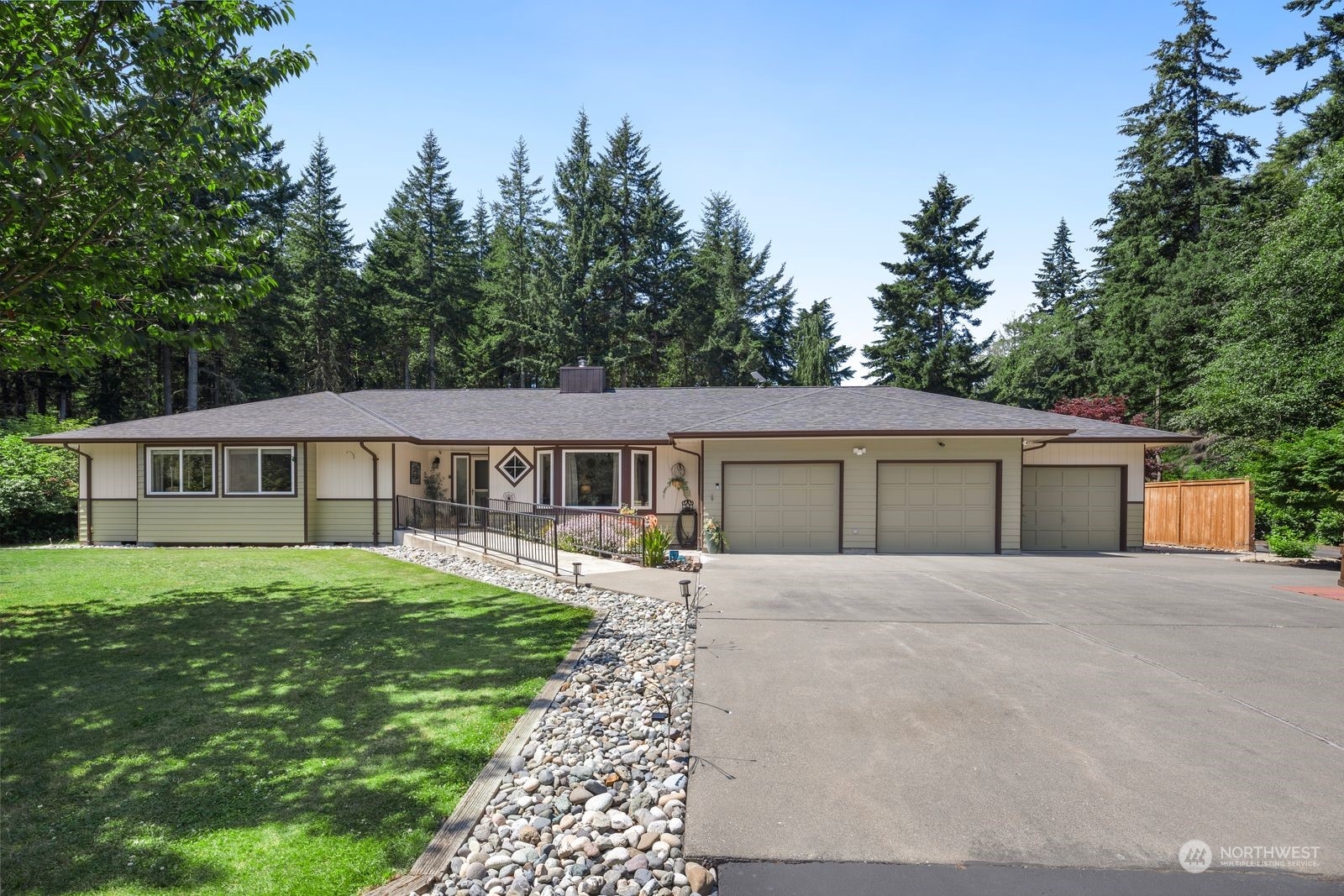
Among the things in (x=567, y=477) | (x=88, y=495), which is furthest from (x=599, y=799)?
(x=88, y=495)

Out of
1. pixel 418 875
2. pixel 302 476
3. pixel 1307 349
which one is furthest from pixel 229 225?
pixel 1307 349

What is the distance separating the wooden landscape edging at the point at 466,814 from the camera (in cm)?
271

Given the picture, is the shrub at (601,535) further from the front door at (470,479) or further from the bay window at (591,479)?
the front door at (470,479)

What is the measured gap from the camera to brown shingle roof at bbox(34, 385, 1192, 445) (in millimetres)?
13812

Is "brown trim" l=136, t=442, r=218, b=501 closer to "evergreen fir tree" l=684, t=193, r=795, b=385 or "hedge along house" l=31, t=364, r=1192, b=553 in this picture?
"hedge along house" l=31, t=364, r=1192, b=553

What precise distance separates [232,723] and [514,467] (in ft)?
39.5

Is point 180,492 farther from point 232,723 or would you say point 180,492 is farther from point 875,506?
point 875,506

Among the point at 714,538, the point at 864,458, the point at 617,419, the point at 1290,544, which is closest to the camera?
the point at 1290,544

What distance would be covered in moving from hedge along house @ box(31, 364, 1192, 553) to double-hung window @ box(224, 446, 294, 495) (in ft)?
0.11

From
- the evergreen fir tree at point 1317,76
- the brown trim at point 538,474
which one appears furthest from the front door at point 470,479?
the evergreen fir tree at point 1317,76

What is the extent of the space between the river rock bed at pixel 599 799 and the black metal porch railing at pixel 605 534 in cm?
611

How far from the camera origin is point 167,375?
28031 mm

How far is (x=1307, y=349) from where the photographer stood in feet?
57.8

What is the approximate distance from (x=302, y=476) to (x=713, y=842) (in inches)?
587
